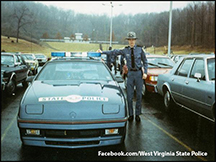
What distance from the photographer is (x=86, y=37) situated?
4080 inches

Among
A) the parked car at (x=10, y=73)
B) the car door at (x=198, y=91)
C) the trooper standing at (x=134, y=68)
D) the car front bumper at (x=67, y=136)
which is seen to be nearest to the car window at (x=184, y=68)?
the car door at (x=198, y=91)

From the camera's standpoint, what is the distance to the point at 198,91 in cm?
461

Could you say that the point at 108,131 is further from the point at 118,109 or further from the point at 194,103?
the point at 194,103

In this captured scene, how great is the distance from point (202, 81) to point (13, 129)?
359cm

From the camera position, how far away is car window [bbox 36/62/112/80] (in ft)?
14.8

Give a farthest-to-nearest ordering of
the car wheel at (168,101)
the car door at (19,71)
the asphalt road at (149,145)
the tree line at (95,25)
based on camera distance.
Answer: the tree line at (95,25) → the car door at (19,71) → the car wheel at (168,101) → the asphalt road at (149,145)

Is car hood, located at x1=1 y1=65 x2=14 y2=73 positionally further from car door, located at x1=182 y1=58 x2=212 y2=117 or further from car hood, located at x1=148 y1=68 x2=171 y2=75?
car door, located at x1=182 y1=58 x2=212 y2=117

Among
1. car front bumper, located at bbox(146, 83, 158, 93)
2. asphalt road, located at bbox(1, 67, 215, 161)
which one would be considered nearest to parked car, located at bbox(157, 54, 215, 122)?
asphalt road, located at bbox(1, 67, 215, 161)

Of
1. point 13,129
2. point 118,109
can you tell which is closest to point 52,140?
point 118,109

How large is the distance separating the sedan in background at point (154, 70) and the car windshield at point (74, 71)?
3524mm

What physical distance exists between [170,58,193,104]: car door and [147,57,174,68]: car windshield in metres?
3.07

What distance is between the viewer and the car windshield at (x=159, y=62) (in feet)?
30.1

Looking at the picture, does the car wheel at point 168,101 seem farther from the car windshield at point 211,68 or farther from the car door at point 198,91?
the car windshield at point 211,68

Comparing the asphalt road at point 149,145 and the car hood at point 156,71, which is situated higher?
the car hood at point 156,71
